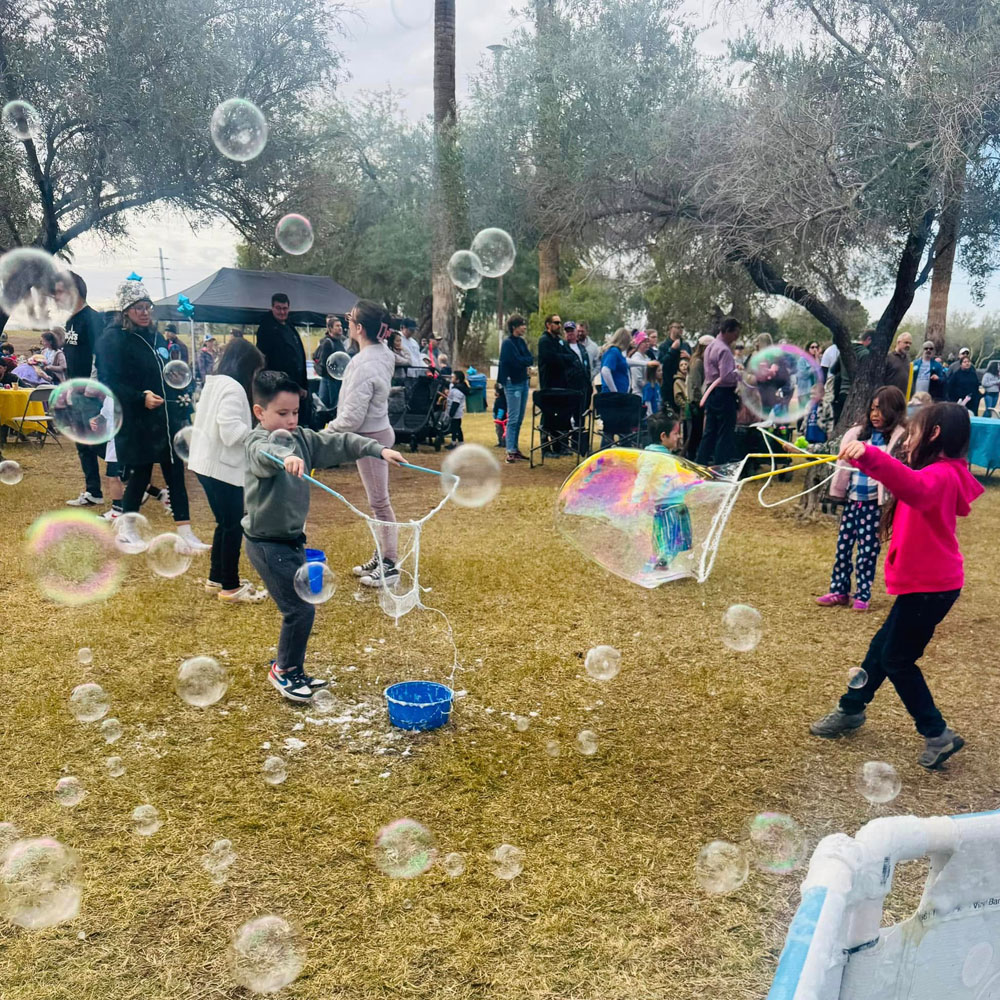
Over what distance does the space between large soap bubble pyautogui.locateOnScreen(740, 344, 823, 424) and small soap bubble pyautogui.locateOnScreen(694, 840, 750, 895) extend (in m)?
5.14

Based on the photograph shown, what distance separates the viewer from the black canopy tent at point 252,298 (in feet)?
46.8

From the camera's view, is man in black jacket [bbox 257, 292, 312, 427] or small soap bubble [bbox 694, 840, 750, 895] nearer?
small soap bubble [bbox 694, 840, 750, 895]

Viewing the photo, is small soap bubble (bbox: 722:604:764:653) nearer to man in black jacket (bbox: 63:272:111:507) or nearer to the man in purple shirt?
the man in purple shirt

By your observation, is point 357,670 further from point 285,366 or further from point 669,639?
point 285,366

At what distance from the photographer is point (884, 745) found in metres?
3.65

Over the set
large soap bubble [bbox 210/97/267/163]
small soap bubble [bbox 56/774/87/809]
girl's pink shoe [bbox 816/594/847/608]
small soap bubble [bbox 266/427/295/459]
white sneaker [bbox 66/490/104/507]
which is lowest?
white sneaker [bbox 66/490/104/507]

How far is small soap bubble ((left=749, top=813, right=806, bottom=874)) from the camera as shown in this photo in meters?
2.80

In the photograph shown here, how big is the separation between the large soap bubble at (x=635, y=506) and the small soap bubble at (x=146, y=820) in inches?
94.2

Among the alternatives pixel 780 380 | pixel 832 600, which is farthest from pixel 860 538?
pixel 780 380

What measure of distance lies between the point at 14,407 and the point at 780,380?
418 inches

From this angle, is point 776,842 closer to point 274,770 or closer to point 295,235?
point 274,770

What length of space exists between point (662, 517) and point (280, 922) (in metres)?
2.79

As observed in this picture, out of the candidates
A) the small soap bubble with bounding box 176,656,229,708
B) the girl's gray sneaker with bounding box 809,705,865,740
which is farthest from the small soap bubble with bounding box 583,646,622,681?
the small soap bubble with bounding box 176,656,229,708

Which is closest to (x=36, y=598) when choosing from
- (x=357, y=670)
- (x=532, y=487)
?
(x=357, y=670)
